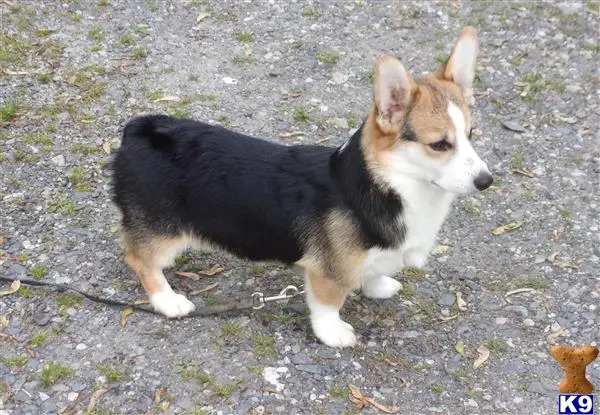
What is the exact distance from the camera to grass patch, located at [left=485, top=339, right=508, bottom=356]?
13.4 ft

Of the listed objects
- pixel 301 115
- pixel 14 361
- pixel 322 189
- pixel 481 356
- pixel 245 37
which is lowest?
pixel 14 361

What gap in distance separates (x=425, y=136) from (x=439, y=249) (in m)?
1.67

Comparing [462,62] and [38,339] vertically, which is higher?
[462,62]

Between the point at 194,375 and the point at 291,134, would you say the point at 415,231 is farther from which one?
the point at 291,134

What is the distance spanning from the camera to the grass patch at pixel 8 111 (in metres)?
5.46

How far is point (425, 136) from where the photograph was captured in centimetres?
329

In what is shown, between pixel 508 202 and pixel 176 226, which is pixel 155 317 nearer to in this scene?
pixel 176 226

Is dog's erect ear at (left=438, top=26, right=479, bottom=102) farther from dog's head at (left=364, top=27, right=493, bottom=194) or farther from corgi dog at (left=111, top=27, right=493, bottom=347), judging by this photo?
dog's head at (left=364, top=27, right=493, bottom=194)

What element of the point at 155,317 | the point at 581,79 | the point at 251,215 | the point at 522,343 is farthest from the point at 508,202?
the point at 155,317

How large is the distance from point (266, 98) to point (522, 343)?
2.96 meters

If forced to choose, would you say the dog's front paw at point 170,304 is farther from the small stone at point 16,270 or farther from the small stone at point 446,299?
the small stone at point 446,299

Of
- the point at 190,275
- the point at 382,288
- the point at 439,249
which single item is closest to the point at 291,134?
the point at 439,249

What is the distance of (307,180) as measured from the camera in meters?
3.65

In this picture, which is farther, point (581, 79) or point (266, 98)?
point (581, 79)
